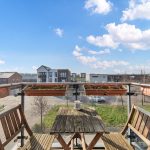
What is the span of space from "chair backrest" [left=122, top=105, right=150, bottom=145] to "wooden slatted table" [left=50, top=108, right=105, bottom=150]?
48 centimetres

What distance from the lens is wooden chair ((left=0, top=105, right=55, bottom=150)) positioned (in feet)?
10.8

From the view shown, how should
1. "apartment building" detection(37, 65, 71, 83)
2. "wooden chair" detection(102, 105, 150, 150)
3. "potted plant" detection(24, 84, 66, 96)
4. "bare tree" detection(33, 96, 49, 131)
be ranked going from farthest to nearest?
"apartment building" detection(37, 65, 71, 83) → "bare tree" detection(33, 96, 49, 131) → "potted plant" detection(24, 84, 66, 96) → "wooden chair" detection(102, 105, 150, 150)

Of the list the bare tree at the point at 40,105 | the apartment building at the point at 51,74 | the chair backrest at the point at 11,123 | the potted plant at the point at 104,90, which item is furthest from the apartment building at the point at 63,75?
the chair backrest at the point at 11,123

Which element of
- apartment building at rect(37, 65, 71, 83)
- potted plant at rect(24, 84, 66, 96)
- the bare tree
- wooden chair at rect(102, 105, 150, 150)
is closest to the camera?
wooden chair at rect(102, 105, 150, 150)

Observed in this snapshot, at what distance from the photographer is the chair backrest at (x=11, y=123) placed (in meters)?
3.21

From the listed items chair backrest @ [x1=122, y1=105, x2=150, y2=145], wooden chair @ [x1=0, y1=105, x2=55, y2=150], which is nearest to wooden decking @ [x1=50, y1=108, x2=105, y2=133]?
wooden chair @ [x1=0, y1=105, x2=55, y2=150]

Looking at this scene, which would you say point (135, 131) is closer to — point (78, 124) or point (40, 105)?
point (78, 124)

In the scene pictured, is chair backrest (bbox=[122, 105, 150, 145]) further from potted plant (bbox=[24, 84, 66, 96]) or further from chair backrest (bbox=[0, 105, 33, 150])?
chair backrest (bbox=[0, 105, 33, 150])

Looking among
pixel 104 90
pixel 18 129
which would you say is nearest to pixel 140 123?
pixel 104 90

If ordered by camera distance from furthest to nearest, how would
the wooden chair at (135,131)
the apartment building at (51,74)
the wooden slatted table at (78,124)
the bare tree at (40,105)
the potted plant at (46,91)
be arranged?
the apartment building at (51,74) → the bare tree at (40,105) → the potted plant at (46,91) → the wooden chair at (135,131) → the wooden slatted table at (78,124)

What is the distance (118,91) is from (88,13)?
834 inches

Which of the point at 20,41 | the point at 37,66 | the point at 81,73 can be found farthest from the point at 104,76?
the point at 20,41

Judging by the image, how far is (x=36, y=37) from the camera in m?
54.7

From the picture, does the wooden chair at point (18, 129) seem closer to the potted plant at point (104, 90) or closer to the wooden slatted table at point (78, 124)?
the wooden slatted table at point (78, 124)
